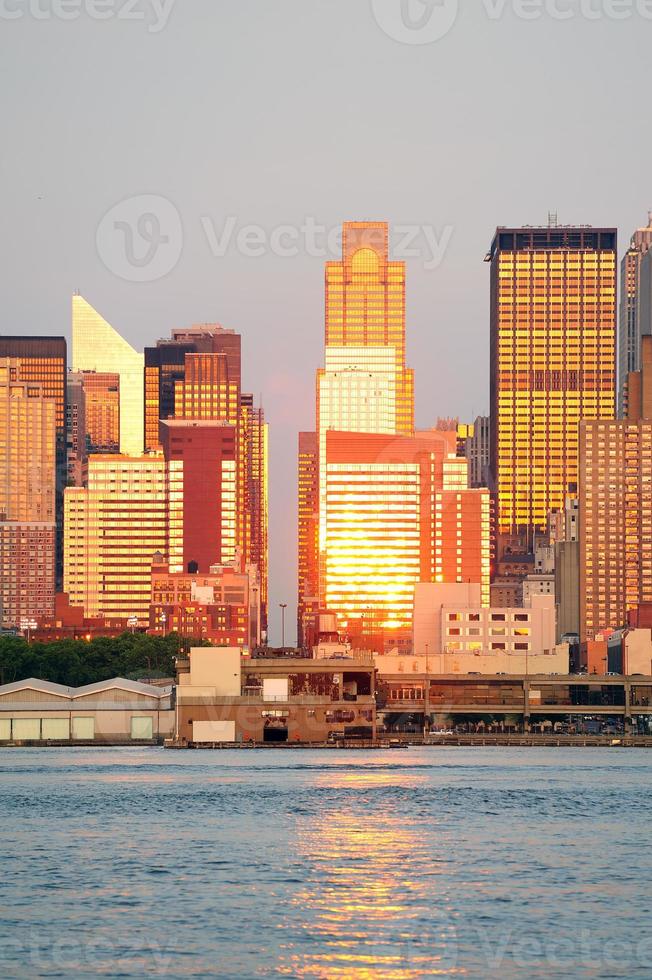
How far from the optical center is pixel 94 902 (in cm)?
6925

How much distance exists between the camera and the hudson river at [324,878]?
191 feet

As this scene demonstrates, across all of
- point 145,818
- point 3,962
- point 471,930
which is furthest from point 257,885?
point 145,818

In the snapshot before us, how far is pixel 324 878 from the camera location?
7662 cm

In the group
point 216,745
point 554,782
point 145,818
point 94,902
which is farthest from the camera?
point 216,745

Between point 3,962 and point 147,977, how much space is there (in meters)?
5.20

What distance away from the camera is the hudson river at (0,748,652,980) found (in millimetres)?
58094

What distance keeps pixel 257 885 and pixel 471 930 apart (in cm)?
1415

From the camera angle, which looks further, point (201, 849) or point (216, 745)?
point (216, 745)

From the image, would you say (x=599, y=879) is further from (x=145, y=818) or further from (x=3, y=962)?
(x=145, y=818)

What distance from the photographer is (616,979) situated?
2151 inches

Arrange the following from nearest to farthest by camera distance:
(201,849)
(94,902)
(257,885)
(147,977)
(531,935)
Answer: (147,977) < (531,935) < (94,902) < (257,885) < (201,849)

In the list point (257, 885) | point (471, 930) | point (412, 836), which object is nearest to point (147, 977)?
point (471, 930)

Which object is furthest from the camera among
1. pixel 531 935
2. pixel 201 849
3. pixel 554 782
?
pixel 554 782

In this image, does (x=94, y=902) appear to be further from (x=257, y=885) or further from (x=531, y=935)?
(x=531, y=935)
